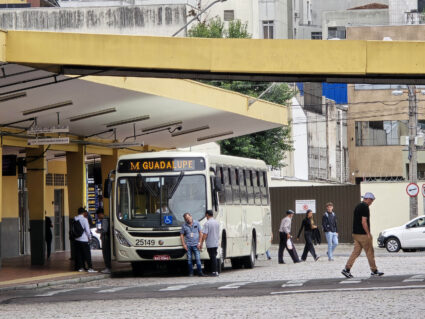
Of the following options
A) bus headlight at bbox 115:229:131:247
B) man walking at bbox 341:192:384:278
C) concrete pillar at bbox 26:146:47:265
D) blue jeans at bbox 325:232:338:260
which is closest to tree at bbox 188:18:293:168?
blue jeans at bbox 325:232:338:260

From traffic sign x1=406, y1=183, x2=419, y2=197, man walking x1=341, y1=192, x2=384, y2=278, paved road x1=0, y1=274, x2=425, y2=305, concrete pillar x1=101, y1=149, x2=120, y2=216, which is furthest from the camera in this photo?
traffic sign x1=406, y1=183, x2=419, y2=197

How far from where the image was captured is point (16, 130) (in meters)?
31.9

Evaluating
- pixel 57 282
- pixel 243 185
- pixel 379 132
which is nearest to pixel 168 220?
pixel 57 282

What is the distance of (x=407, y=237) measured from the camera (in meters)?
46.6

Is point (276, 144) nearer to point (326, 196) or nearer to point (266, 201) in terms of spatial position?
point (326, 196)

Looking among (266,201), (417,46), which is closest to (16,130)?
(266,201)

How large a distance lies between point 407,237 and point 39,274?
2079 cm

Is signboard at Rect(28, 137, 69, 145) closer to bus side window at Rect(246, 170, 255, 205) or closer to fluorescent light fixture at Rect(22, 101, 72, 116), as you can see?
fluorescent light fixture at Rect(22, 101, 72, 116)

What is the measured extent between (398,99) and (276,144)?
21.2 m

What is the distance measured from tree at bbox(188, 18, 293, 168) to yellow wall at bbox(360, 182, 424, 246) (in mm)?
8222

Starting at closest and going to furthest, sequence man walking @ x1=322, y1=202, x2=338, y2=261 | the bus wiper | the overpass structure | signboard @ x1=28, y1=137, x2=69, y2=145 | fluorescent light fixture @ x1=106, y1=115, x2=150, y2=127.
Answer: the overpass structure < the bus wiper < signboard @ x1=28, y1=137, x2=69, y2=145 < fluorescent light fixture @ x1=106, y1=115, x2=150, y2=127 < man walking @ x1=322, y1=202, x2=338, y2=261

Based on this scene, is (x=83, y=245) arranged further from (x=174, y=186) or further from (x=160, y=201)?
(x=174, y=186)

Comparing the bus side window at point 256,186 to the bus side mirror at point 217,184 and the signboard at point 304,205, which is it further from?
the signboard at point 304,205

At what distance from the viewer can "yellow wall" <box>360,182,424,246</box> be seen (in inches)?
2179
